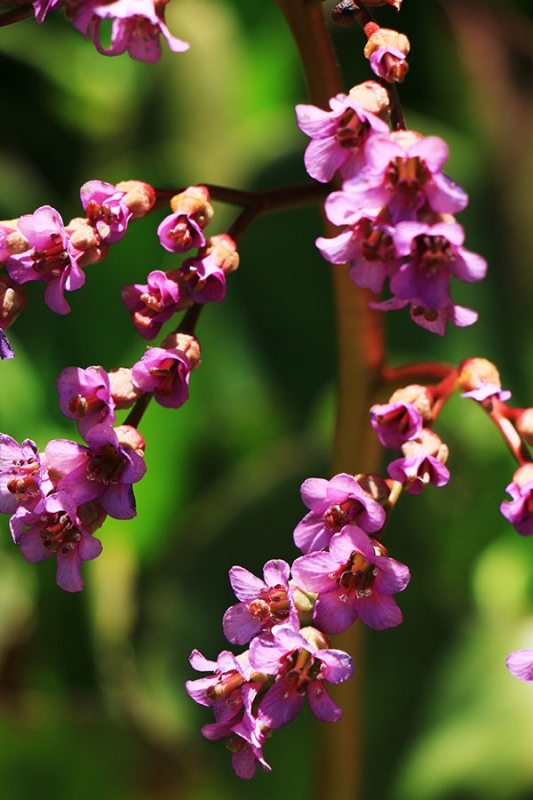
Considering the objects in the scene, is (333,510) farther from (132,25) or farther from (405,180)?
(132,25)

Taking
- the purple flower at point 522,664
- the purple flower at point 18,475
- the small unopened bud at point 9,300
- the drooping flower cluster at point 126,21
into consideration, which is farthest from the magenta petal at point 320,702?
the drooping flower cluster at point 126,21

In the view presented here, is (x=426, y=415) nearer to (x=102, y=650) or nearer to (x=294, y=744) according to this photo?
(x=294, y=744)

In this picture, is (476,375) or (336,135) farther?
(476,375)

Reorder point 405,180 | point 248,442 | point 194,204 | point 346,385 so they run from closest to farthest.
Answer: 1. point 405,180
2. point 194,204
3. point 346,385
4. point 248,442

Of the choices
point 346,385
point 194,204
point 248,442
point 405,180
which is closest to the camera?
point 405,180

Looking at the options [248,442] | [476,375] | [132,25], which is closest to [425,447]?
[476,375]

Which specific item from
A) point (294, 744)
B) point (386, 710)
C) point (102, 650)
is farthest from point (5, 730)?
point (386, 710)

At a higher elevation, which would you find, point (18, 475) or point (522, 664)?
point (18, 475)
